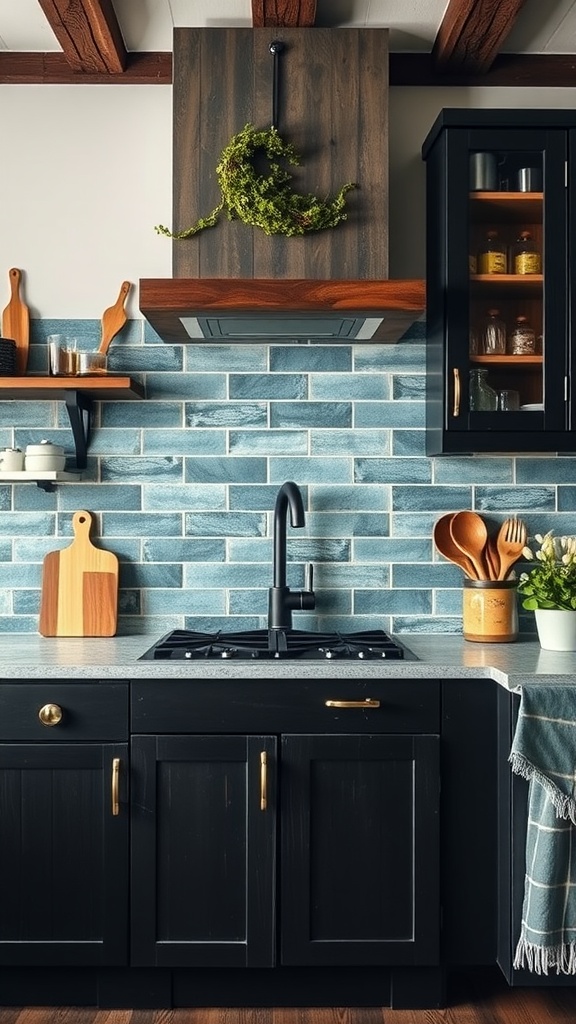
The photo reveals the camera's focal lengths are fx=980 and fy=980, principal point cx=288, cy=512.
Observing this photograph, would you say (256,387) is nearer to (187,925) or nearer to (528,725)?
(528,725)

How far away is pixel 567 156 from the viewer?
8.31ft

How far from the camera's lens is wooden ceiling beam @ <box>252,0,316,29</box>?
→ 2500 mm

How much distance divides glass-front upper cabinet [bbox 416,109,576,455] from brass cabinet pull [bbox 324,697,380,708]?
71cm

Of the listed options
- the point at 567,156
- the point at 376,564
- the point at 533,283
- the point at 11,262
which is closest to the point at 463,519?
the point at 376,564

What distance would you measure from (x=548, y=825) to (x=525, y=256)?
1.42 m

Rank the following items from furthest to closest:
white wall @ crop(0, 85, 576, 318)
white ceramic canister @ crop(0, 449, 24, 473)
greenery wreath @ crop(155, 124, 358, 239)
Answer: white wall @ crop(0, 85, 576, 318)
white ceramic canister @ crop(0, 449, 24, 473)
greenery wreath @ crop(155, 124, 358, 239)

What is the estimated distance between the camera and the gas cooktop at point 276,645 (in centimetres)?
236

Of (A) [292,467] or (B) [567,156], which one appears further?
(A) [292,467]

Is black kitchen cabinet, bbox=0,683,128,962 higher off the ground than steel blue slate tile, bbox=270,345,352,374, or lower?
lower

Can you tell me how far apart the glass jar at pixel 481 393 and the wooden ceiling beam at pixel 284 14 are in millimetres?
1022

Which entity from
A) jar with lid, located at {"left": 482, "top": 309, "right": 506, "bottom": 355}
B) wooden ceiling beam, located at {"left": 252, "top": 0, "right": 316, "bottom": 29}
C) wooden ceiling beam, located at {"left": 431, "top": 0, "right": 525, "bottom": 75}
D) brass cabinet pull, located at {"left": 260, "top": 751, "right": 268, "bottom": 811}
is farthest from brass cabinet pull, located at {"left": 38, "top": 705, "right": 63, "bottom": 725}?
wooden ceiling beam, located at {"left": 431, "top": 0, "right": 525, "bottom": 75}

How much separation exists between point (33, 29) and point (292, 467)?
1.40m

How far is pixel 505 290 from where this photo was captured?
2562 millimetres

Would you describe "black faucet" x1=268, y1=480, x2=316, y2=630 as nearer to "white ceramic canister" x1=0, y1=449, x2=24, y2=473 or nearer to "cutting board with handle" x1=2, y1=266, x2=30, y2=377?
"white ceramic canister" x1=0, y1=449, x2=24, y2=473
